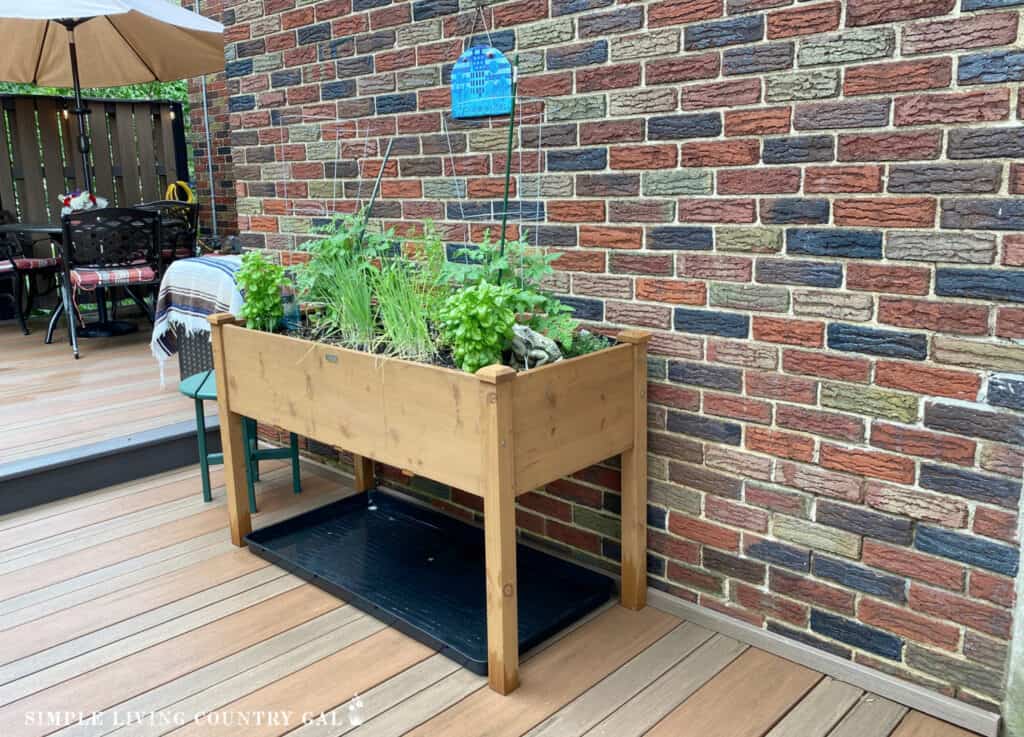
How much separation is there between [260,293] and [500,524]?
125 cm

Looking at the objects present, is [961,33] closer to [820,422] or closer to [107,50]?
[820,422]

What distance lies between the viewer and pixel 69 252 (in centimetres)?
552

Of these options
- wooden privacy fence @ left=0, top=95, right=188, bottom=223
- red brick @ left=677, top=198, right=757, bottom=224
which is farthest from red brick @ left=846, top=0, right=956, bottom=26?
wooden privacy fence @ left=0, top=95, right=188, bottom=223

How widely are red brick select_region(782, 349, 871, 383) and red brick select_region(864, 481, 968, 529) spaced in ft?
0.84

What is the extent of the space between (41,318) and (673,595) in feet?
20.6

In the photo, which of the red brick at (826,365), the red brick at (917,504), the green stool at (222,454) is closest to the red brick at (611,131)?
the red brick at (826,365)

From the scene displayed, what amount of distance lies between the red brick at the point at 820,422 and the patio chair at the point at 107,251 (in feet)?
15.6

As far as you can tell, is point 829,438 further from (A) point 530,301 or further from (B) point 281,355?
(B) point 281,355

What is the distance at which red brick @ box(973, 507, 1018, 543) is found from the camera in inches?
69.9

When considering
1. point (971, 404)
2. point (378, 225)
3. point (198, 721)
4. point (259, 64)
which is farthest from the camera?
point (259, 64)

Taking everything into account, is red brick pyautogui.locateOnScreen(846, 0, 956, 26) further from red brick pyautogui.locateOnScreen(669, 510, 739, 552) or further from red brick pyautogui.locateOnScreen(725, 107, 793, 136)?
red brick pyautogui.locateOnScreen(669, 510, 739, 552)

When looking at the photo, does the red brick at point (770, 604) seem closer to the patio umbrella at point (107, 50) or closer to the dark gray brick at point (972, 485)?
the dark gray brick at point (972, 485)

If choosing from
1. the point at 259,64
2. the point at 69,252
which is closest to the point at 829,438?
the point at 259,64

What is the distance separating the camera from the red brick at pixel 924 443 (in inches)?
71.8
